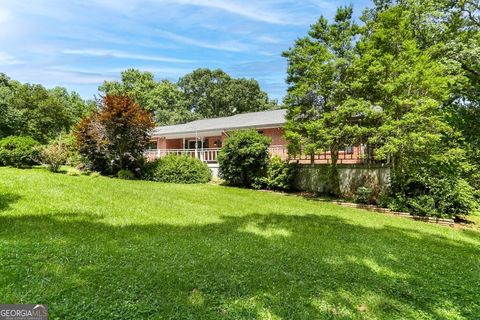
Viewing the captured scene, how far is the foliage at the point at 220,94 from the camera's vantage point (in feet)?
153

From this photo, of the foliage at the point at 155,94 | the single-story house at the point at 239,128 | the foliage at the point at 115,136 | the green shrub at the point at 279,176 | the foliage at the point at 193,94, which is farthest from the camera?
the foliage at the point at 193,94

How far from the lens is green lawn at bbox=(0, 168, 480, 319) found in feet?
11.9

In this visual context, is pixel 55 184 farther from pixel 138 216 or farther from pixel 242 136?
pixel 242 136

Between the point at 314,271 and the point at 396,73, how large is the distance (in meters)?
10.3

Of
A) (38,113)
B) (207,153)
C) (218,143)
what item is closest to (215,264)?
(207,153)

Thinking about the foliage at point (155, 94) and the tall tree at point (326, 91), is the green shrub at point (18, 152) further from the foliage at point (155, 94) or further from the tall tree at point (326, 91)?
the foliage at point (155, 94)

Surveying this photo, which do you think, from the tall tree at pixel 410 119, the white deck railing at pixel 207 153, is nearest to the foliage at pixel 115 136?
the white deck railing at pixel 207 153

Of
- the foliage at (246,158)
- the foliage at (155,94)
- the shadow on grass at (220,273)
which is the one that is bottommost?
the shadow on grass at (220,273)

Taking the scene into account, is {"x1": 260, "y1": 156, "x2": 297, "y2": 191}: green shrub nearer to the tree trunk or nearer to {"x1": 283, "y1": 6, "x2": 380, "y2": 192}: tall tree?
{"x1": 283, "y1": 6, "x2": 380, "y2": 192}: tall tree

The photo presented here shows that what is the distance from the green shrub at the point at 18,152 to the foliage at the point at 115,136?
7.53 ft

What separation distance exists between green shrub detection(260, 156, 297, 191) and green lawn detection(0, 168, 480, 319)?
22.6ft

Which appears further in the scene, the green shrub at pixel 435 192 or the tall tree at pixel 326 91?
the tall tree at pixel 326 91

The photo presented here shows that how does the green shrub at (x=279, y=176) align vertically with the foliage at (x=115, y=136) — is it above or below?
below

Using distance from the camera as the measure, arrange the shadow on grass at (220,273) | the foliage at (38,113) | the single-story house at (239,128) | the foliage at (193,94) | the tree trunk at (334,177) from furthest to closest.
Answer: the foliage at (193,94) < the foliage at (38,113) < the single-story house at (239,128) < the tree trunk at (334,177) < the shadow on grass at (220,273)
